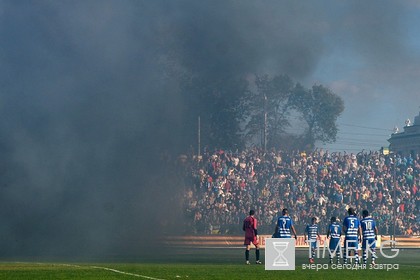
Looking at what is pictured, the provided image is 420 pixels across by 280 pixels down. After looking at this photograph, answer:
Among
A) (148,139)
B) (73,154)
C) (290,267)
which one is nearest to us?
(290,267)

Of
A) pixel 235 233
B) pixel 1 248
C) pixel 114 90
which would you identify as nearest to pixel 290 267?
pixel 1 248

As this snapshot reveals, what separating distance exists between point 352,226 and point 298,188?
2428cm

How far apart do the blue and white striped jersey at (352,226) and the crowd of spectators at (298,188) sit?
1579 cm

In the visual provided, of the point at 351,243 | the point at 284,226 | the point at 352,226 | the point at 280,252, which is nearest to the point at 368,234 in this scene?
the point at 352,226

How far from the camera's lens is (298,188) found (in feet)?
189

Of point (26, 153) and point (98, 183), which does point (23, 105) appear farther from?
point (98, 183)

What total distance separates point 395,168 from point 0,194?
102 feet

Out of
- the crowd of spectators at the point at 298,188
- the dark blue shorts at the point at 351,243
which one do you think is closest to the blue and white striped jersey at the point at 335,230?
the dark blue shorts at the point at 351,243

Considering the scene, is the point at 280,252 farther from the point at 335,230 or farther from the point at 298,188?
the point at 298,188

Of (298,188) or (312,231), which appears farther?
(298,188)

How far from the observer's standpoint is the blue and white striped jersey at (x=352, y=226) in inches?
1315

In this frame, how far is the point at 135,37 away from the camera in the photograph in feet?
151

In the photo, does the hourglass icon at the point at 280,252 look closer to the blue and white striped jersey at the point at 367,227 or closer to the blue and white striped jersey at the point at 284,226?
the blue and white striped jersey at the point at 284,226

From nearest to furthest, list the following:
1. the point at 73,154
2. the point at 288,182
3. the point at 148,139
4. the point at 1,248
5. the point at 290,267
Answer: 1. the point at 290,267
2. the point at 1,248
3. the point at 73,154
4. the point at 148,139
5. the point at 288,182
